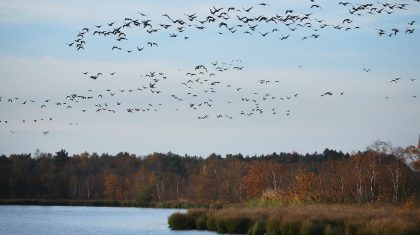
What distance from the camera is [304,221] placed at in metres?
42.4

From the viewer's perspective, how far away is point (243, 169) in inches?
5369

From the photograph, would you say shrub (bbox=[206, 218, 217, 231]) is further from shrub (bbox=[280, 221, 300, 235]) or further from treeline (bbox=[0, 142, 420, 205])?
treeline (bbox=[0, 142, 420, 205])

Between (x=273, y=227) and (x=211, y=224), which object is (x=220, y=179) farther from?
(x=273, y=227)

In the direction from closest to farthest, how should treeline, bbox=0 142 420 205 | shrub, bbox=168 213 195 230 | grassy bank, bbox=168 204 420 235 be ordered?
grassy bank, bbox=168 204 420 235
shrub, bbox=168 213 195 230
treeline, bbox=0 142 420 205

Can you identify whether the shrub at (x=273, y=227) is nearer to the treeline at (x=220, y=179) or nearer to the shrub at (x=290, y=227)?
the shrub at (x=290, y=227)

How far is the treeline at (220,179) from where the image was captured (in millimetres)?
80250

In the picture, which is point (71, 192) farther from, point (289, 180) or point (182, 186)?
point (289, 180)

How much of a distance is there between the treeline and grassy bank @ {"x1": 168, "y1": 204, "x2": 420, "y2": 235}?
44.7 feet

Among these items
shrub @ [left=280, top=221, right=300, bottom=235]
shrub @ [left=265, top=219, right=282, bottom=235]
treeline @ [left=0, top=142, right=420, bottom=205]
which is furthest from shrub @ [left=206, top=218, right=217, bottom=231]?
treeline @ [left=0, top=142, right=420, bottom=205]

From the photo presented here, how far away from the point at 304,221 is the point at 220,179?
90.9 metres

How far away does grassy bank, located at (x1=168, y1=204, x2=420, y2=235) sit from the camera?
37.4 m

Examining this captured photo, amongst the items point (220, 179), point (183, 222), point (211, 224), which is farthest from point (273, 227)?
point (220, 179)

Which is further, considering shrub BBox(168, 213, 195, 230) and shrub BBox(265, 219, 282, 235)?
shrub BBox(168, 213, 195, 230)

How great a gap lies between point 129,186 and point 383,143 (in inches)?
2682
